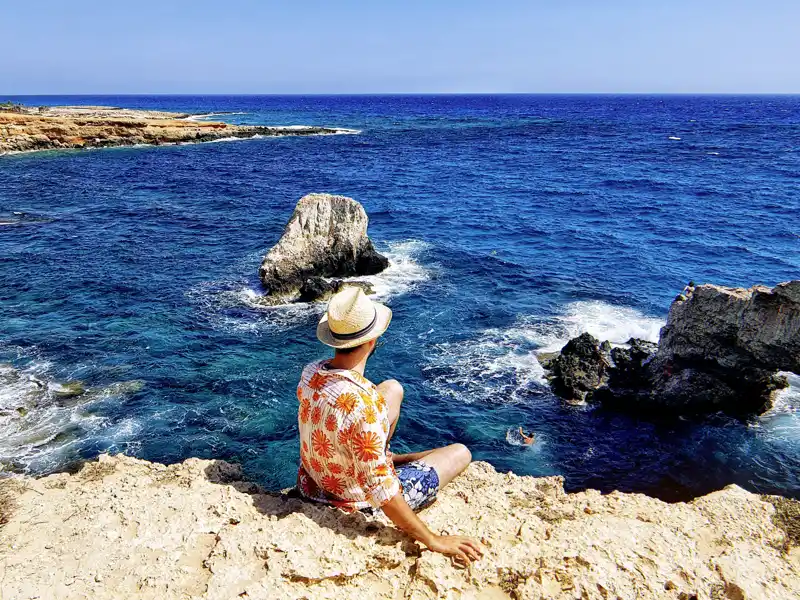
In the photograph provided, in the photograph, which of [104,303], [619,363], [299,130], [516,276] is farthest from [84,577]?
[299,130]

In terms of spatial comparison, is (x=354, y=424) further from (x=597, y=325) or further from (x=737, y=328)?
(x=597, y=325)

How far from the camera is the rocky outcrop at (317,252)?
2083cm

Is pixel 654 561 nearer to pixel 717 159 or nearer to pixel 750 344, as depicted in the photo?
pixel 750 344

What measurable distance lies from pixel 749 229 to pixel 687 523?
104ft

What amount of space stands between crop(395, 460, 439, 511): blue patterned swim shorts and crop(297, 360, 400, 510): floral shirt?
66 centimetres

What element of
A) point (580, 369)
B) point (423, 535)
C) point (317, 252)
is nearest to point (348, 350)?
point (423, 535)

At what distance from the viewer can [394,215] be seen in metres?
35.0

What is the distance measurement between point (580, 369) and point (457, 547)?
37.9 feet

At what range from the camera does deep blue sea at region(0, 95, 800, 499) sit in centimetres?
1242

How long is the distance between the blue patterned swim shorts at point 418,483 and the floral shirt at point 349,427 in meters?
0.66

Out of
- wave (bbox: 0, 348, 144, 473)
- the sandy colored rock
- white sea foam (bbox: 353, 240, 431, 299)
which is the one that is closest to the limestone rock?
the sandy colored rock

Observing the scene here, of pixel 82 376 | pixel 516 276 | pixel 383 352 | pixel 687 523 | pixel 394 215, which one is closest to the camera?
pixel 687 523

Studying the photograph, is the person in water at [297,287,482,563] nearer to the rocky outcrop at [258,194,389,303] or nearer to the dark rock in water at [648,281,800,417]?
the dark rock in water at [648,281,800,417]

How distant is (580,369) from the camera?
49.6ft
